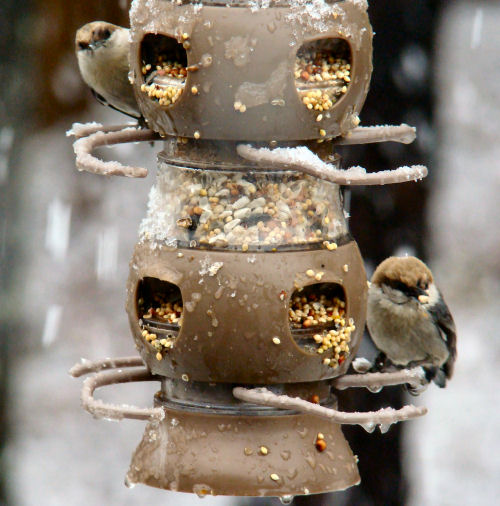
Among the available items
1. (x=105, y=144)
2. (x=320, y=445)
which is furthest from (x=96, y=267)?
(x=320, y=445)

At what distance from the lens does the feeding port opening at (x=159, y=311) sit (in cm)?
450

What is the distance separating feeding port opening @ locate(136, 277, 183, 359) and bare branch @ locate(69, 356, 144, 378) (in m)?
0.27

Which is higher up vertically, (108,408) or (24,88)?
(24,88)

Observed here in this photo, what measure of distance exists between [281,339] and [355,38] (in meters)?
1.05

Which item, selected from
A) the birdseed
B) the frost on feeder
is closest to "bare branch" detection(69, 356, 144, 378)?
the frost on feeder

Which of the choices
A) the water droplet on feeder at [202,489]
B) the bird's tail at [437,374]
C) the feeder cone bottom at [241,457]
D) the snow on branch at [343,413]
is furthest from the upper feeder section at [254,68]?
the bird's tail at [437,374]

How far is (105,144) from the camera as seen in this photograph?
15.3 ft

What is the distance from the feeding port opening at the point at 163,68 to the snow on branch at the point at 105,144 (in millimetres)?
272

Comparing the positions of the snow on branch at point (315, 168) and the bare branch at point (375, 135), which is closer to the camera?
the snow on branch at point (315, 168)

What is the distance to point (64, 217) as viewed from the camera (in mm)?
9227

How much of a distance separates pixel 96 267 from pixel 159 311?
5.01 metres

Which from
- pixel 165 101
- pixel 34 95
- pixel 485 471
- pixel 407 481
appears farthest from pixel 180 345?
pixel 485 471

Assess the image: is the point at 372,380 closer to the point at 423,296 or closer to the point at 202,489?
the point at 202,489

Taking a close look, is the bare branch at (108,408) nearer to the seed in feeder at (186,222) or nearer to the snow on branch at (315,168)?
the seed in feeder at (186,222)
